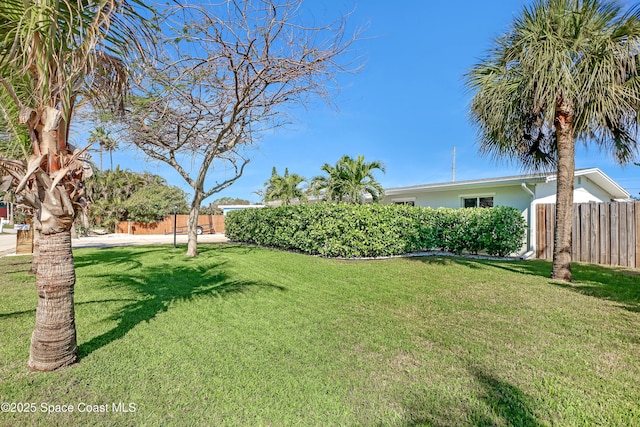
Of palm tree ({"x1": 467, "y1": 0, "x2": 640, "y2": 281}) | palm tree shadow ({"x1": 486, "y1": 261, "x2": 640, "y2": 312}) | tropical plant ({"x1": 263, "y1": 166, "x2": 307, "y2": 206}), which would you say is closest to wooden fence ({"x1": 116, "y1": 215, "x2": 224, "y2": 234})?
tropical plant ({"x1": 263, "y1": 166, "x2": 307, "y2": 206})

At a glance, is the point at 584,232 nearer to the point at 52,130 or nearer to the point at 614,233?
the point at 614,233

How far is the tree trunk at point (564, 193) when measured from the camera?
7.11 meters

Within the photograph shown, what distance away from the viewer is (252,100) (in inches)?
336

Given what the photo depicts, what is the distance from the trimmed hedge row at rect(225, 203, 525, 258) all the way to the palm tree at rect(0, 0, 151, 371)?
8.24 m

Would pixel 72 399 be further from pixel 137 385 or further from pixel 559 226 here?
pixel 559 226

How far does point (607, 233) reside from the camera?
9867 millimetres

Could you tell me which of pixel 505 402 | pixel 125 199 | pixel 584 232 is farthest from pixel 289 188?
pixel 125 199

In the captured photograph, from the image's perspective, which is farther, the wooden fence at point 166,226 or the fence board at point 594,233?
the wooden fence at point 166,226

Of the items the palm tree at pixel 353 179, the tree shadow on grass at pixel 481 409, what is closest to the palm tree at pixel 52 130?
the tree shadow on grass at pixel 481 409

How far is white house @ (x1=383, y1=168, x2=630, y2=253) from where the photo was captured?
38.5 ft

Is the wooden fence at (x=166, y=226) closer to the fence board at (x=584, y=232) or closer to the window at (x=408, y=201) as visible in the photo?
the window at (x=408, y=201)

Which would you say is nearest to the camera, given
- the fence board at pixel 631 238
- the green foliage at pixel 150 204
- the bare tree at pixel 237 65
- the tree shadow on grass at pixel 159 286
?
the tree shadow on grass at pixel 159 286

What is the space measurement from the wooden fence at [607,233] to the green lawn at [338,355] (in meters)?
4.07

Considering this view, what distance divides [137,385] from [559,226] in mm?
8327
